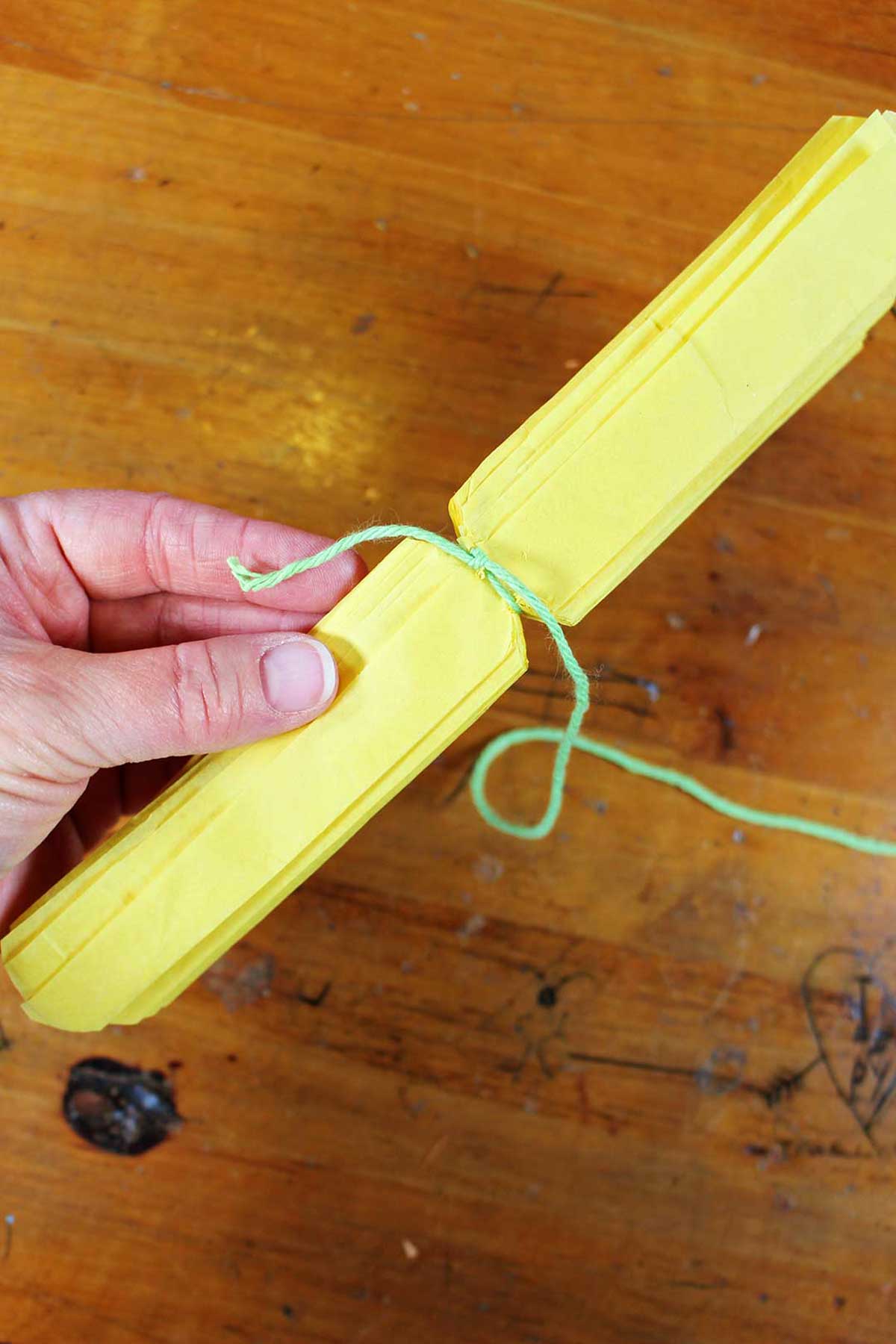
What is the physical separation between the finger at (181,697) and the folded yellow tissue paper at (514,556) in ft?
0.06

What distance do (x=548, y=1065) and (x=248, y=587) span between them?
47 centimetres

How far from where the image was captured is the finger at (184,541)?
566 mm

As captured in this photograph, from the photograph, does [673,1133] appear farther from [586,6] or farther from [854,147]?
[586,6]

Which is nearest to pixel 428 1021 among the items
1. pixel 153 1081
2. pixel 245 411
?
pixel 153 1081

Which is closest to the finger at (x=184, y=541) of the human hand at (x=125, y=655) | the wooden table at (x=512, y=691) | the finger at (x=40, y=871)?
the human hand at (x=125, y=655)

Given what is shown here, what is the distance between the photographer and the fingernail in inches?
17.1

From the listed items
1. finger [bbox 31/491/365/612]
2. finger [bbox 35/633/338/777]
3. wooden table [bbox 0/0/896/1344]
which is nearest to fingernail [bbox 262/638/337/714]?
finger [bbox 35/633/338/777]

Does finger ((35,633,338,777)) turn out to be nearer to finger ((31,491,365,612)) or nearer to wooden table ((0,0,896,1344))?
finger ((31,491,365,612))

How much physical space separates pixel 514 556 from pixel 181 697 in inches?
7.6

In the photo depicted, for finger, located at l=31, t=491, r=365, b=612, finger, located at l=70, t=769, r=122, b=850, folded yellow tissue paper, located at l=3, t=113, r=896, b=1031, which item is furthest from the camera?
finger, located at l=70, t=769, r=122, b=850

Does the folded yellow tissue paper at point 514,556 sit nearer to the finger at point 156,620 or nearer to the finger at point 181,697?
the finger at point 181,697

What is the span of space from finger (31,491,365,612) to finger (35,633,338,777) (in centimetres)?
12

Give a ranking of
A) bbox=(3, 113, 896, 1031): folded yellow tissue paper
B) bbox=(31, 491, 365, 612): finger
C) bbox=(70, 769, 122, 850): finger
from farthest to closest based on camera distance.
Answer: bbox=(70, 769, 122, 850): finger < bbox=(31, 491, 365, 612): finger < bbox=(3, 113, 896, 1031): folded yellow tissue paper

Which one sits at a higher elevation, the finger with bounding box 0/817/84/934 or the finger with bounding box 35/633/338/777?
the finger with bounding box 35/633/338/777
